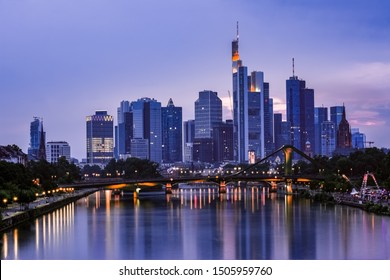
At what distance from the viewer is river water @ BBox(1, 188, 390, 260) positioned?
39.8 metres

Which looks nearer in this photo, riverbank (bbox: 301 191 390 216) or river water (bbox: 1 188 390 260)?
river water (bbox: 1 188 390 260)

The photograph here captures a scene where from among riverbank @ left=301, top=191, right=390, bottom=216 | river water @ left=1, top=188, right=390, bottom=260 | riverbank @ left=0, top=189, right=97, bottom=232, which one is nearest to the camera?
river water @ left=1, top=188, right=390, bottom=260

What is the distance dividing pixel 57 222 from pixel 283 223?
1639cm

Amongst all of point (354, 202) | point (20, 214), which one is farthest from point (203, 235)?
point (354, 202)

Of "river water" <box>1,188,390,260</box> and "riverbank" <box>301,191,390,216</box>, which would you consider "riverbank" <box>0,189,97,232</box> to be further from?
"riverbank" <box>301,191,390,216</box>

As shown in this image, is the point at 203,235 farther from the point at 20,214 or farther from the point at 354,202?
the point at 354,202

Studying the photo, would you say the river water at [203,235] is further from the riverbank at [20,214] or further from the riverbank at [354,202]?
the riverbank at [354,202]

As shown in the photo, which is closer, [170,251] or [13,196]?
[170,251]

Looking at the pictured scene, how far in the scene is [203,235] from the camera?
48.9m

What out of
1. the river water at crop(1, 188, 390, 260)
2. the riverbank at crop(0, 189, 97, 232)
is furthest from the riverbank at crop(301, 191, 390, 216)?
the riverbank at crop(0, 189, 97, 232)

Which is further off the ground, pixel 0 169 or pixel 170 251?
pixel 0 169

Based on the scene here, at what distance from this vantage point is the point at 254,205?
264 feet
